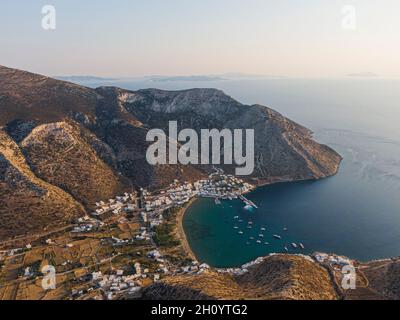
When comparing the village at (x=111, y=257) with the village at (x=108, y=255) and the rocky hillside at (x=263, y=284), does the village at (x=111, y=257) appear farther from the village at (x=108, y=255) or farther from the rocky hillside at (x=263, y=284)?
the rocky hillside at (x=263, y=284)

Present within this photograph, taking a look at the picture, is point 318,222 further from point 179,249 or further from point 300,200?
point 179,249

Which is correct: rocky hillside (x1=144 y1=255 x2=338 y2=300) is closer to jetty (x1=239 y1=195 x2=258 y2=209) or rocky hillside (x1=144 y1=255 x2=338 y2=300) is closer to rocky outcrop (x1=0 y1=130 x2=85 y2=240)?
jetty (x1=239 y1=195 x2=258 y2=209)

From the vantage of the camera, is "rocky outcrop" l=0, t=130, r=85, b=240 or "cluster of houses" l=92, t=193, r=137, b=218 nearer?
"rocky outcrop" l=0, t=130, r=85, b=240

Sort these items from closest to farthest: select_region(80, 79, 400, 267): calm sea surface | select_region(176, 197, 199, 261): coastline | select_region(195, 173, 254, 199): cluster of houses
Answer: select_region(176, 197, 199, 261): coastline < select_region(80, 79, 400, 267): calm sea surface < select_region(195, 173, 254, 199): cluster of houses

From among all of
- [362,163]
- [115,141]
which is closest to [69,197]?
[115,141]

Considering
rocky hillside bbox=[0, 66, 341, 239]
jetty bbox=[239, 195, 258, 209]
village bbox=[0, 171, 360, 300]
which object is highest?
rocky hillside bbox=[0, 66, 341, 239]

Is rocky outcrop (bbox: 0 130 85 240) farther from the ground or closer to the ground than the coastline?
farther from the ground

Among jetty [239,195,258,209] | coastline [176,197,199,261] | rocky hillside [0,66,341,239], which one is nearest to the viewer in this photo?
coastline [176,197,199,261]

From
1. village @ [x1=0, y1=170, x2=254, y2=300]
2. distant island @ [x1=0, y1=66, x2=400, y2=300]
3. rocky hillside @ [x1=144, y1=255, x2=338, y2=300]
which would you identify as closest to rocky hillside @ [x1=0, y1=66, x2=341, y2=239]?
distant island @ [x1=0, y1=66, x2=400, y2=300]
